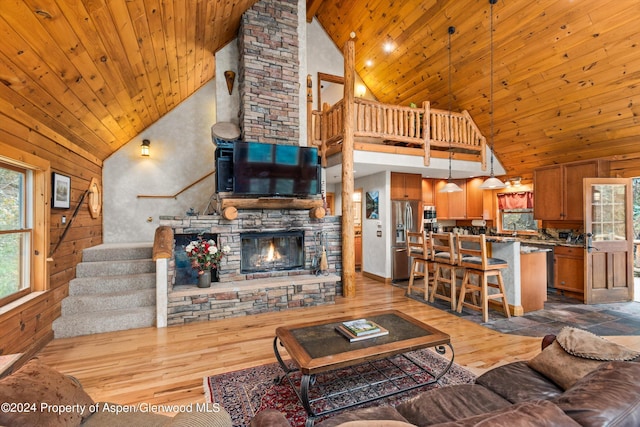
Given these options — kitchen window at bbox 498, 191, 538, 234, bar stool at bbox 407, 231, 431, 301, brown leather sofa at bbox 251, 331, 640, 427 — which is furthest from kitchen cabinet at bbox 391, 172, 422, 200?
brown leather sofa at bbox 251, 331, 640, 427

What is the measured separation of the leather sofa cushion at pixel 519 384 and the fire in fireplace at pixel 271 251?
137 inches

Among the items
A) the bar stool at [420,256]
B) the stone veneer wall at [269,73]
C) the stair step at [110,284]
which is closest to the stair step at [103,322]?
the stair step at [110,284]

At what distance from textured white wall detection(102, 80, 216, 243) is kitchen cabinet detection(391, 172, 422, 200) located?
12.5ft

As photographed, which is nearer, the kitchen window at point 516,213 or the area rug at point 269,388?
the area rug at point 269,388

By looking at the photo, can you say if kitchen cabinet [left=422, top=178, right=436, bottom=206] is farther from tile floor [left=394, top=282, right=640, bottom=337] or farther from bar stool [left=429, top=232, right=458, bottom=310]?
tile floor [left=394, top=282, right=640, bottom=337]

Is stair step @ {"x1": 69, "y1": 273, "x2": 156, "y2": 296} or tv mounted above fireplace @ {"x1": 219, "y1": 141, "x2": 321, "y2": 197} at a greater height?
tv mounted above fireplace @ {"x1": 219, "y1": 141, "x2": 321, "y2": 197}

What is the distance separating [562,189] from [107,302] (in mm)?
7403

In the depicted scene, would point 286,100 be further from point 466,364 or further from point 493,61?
point 466,364

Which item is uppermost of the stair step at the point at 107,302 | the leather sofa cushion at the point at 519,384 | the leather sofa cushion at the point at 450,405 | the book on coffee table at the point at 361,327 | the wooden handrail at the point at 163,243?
the wooden handrail at the point at 163,243

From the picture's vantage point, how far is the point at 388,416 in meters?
1.42

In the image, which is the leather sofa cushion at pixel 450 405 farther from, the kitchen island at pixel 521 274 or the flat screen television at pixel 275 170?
the flat screen television at pixel 275 170

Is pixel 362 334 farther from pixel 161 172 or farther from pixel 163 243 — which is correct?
pixel 161 172

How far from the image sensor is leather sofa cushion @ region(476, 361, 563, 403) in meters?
1.55

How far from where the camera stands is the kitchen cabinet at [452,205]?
739 cm
